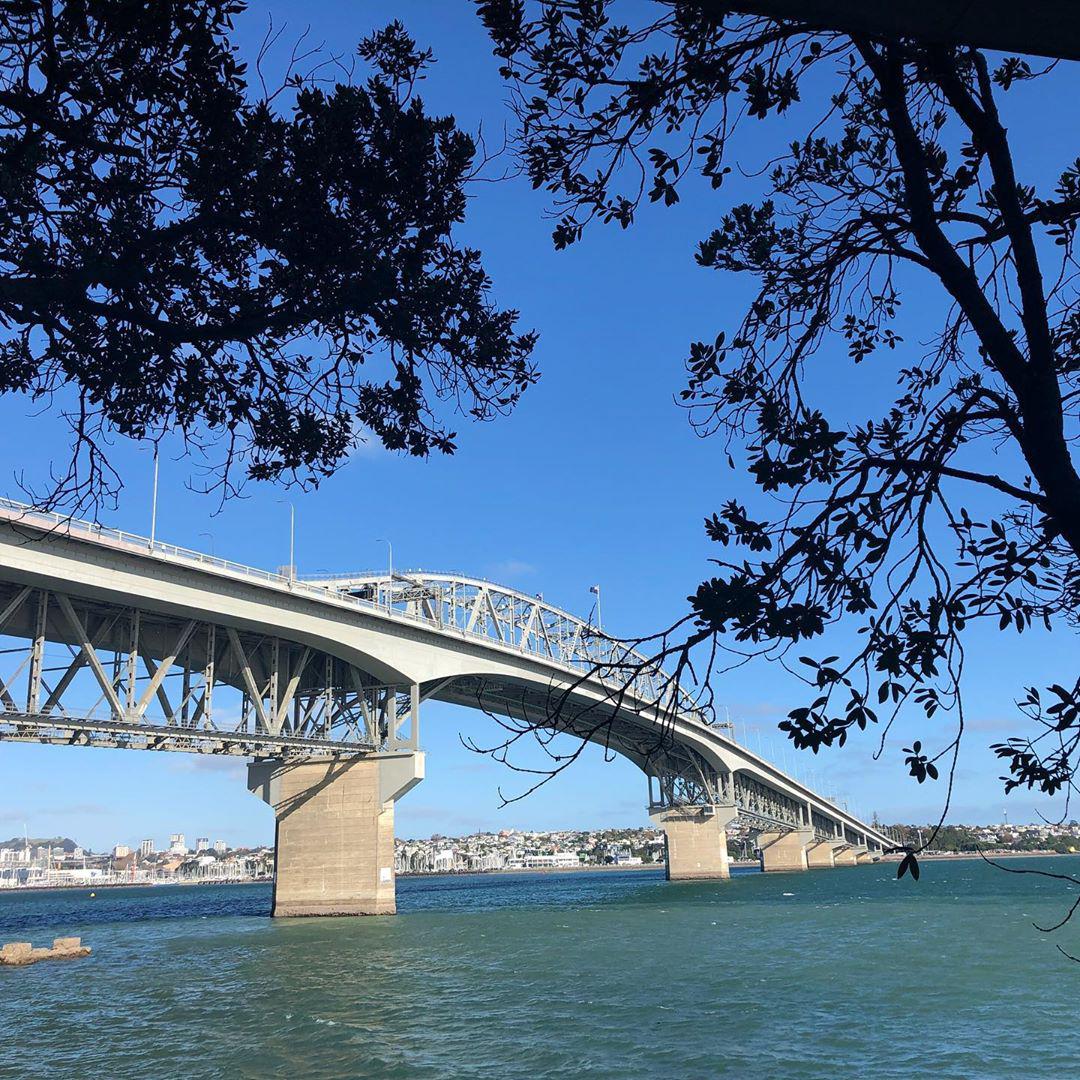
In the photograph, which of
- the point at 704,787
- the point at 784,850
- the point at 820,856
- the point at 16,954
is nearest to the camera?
the point at 16,954

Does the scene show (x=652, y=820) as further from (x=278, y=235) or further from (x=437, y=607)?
(x=278, y=235)

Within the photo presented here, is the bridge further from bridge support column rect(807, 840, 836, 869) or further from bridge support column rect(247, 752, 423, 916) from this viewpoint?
bridge support column rect(807, 840, 836, 869)

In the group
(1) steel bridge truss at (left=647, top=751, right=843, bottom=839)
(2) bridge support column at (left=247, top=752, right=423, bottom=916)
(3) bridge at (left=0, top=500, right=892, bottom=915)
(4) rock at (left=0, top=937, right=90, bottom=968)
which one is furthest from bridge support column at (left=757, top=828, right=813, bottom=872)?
(4) rock at (left=0, top=937, right=90, bottom=968)

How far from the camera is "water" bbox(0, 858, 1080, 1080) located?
18.8 m

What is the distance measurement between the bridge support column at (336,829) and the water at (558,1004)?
280 inches

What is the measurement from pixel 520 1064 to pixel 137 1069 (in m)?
7.43

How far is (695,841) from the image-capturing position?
114250mm

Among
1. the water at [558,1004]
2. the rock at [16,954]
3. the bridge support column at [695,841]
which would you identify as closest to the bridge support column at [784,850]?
the bridge support column at [695,841]

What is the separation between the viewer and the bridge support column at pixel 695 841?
113000 mm

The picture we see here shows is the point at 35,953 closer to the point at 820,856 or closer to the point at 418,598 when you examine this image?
the point at 418,598

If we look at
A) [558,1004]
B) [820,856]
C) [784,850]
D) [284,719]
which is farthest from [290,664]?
[820,856]

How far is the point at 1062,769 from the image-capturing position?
6.07 meters

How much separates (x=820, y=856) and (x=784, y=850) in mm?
29540

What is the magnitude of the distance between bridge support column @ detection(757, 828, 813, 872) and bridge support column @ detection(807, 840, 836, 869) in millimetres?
23884
